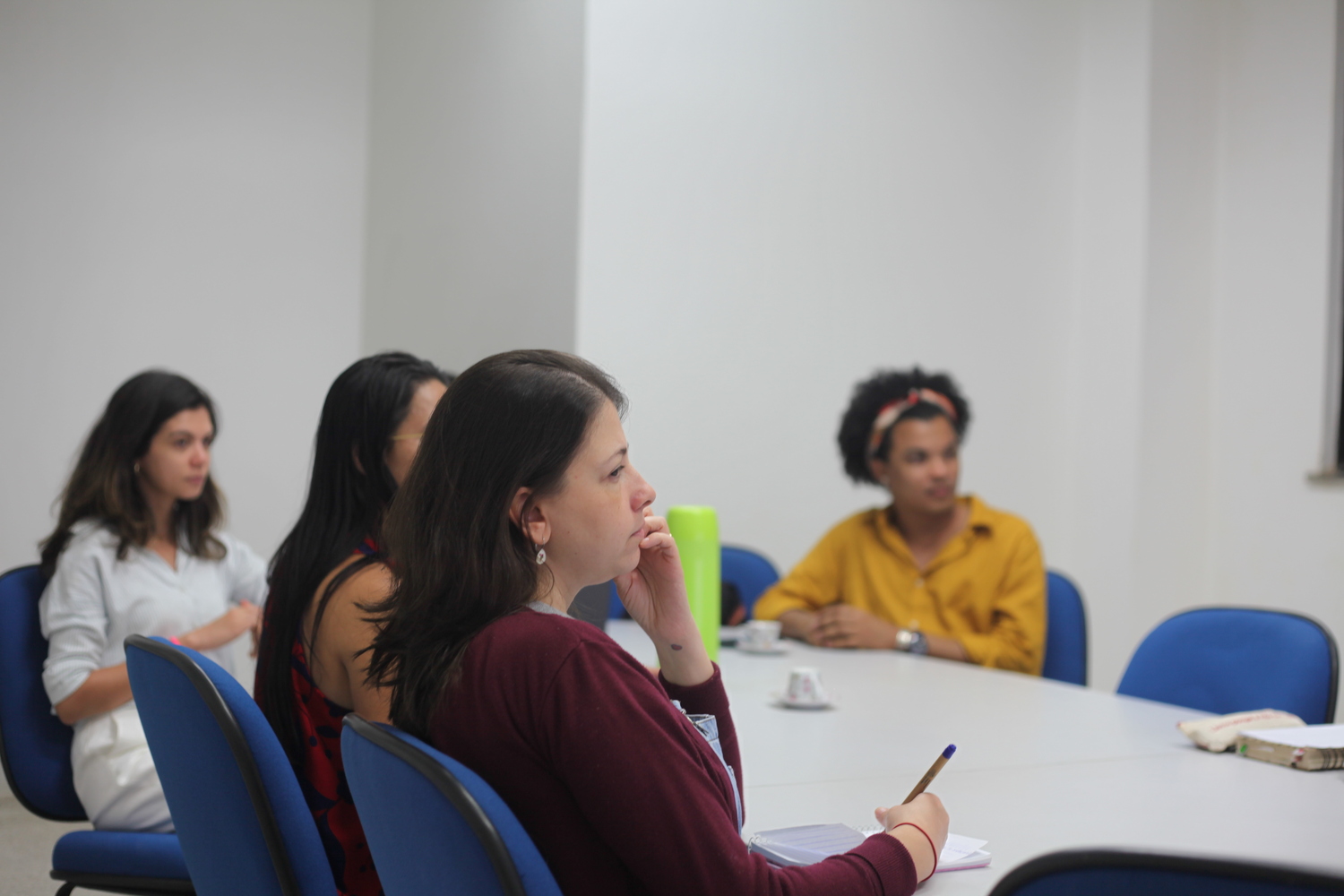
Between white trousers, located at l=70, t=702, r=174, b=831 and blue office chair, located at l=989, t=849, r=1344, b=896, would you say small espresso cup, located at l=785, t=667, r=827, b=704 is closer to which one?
white trousers, located at l=70, t=702, r=174, b=831

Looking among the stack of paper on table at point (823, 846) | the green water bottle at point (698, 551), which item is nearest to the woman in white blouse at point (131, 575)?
the green water bottle at point (698, 551)

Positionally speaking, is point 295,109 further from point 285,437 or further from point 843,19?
point 843,19

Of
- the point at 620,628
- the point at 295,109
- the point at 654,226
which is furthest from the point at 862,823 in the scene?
the point at 295,109

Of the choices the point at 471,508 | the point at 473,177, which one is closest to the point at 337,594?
the point at 471,508

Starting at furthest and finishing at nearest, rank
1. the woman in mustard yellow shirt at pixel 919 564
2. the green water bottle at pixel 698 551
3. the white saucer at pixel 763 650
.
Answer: the woman in mustard yellow shirt at pixel 919 564 → the white saucer at pixel 763 650 → the green water bottle at pixel 698 551

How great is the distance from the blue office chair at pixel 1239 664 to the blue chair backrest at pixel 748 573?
1202 millimetres

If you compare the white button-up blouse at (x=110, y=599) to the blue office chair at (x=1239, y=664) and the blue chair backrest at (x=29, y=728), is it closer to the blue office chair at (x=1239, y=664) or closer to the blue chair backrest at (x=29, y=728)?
the blue chair backrest at (x=29, y=728)

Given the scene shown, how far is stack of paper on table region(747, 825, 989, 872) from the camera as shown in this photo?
1058 mm

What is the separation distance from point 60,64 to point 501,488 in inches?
137

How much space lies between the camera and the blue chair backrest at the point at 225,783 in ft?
3.69

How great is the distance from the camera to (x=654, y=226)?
3.38 metres

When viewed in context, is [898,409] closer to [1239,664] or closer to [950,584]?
[950,584]

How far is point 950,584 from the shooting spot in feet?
9.27

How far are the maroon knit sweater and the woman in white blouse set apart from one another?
3.90 feet
